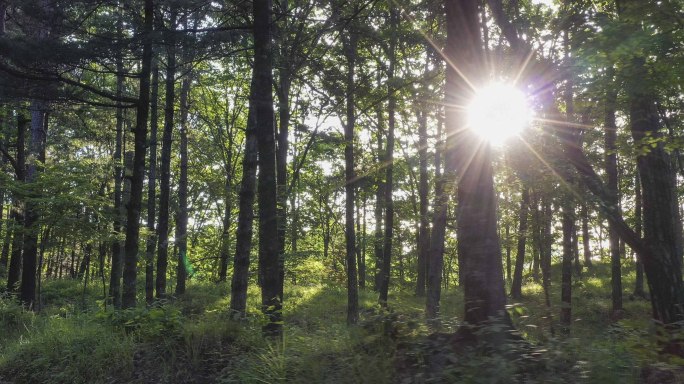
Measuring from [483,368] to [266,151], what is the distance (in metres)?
5.57

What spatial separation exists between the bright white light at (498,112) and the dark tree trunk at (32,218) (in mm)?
12272

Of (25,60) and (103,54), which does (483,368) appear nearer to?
(103,54)

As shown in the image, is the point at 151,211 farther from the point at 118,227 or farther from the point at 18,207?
the point at 18,207

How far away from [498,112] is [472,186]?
3.75 metres

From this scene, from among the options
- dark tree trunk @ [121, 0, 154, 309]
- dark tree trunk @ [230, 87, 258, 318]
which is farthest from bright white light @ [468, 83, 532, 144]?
dark tree trunk @ [121, 0, 154, 309]

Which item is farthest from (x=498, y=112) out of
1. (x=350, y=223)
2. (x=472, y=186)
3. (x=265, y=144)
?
(x=350, y=223)

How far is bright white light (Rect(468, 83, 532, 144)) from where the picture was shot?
6434 millimetres

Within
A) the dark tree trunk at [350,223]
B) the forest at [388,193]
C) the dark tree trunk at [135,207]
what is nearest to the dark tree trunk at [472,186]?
the forest at [388,193]

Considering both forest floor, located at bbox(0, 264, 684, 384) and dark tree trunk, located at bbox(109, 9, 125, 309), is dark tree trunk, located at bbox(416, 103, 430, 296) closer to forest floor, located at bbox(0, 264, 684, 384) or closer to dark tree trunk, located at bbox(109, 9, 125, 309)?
dark tree trunk, located at bbox(109, 9, 125, 309)

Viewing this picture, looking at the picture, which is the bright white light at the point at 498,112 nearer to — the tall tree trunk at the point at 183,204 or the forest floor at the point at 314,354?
the forest floor at the point at 314,354

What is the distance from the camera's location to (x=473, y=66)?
602 centimetres

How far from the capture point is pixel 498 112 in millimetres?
9047

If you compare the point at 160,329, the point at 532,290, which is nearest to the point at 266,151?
the point at 160,329

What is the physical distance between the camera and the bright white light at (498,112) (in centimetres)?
643
